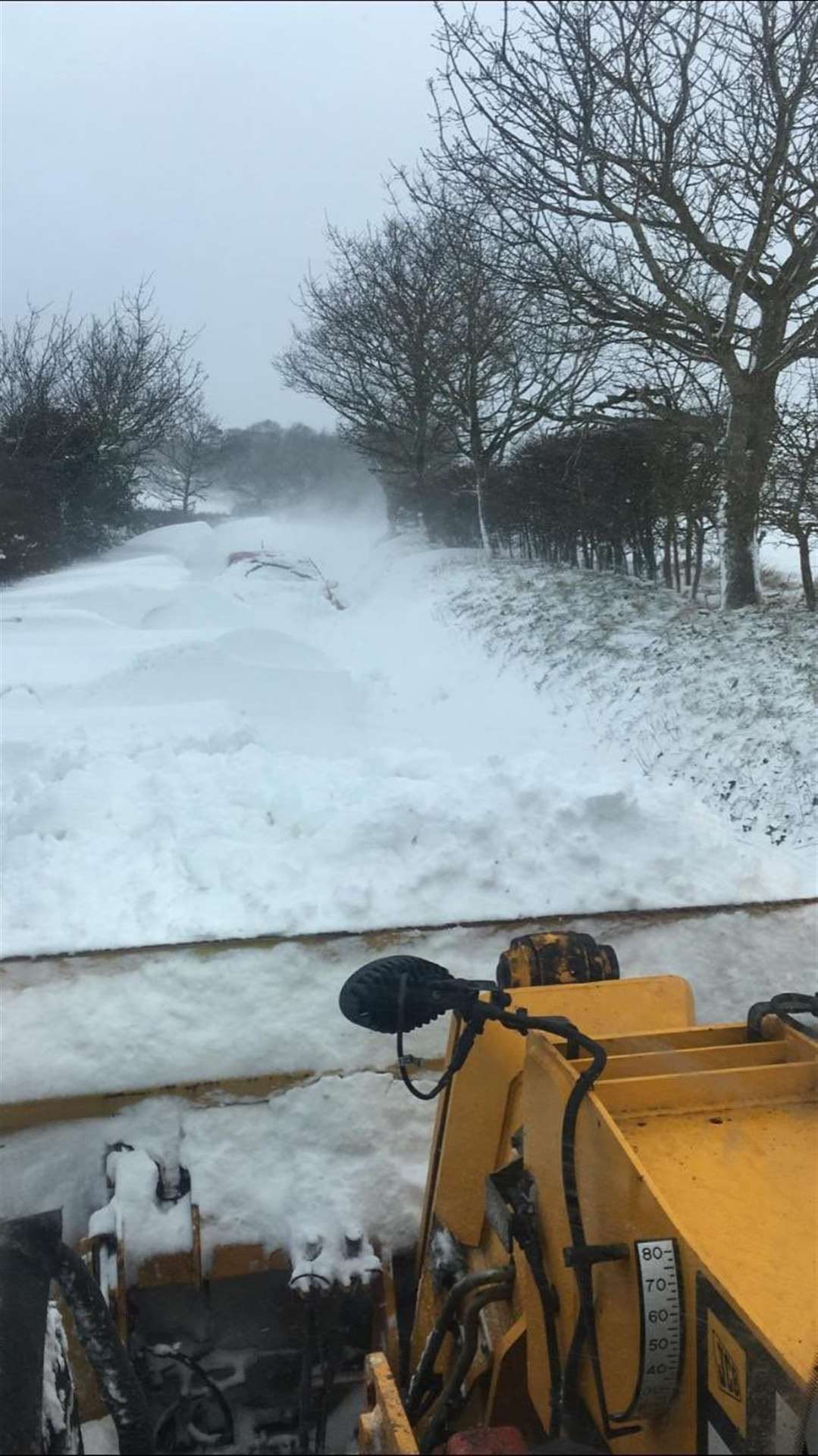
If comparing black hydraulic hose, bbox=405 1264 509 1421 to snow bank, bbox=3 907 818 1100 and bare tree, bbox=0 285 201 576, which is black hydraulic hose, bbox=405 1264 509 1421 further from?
bare tree, bbox=0 285 201 576

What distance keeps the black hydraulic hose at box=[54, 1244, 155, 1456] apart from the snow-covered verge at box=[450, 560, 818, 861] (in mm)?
4984

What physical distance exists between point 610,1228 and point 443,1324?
2.37 feet

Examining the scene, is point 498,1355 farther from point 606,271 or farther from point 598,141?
point 606,271

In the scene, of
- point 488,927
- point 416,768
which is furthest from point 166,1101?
point 416,768

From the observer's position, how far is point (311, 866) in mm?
4906

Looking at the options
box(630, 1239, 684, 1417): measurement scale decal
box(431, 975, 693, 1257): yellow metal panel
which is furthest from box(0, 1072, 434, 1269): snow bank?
box(630, 1239, 684, 1417): measurement scale decal

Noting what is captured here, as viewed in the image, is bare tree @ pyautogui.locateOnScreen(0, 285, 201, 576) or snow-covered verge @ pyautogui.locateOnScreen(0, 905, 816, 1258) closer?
snow-covered verge @ pyautogui.locateOnScreen(0, 905, 816, 1258)

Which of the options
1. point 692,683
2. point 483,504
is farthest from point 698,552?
point 483,504

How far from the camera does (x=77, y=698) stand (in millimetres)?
8422

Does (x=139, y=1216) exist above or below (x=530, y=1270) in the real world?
below

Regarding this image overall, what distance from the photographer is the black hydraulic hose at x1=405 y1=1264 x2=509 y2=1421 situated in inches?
86.4

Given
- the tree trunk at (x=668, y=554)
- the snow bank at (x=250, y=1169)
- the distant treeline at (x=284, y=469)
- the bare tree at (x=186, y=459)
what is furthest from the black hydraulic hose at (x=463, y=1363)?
the distant treeline at (x=284, y=469)

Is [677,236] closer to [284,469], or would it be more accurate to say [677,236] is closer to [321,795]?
[321,795]

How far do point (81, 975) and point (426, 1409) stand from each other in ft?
7.30
